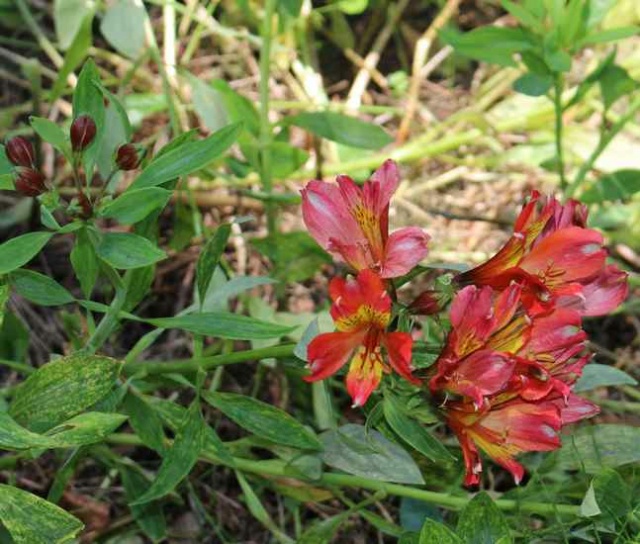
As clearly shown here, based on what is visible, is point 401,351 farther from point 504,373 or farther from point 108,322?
point 108,322

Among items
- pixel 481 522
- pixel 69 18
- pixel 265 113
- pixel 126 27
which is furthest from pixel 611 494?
pixel 69 18

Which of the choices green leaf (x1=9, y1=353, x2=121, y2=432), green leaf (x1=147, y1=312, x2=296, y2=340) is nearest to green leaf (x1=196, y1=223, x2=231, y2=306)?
green leaf (x1=147, y1=312, x2=296, y2=340)

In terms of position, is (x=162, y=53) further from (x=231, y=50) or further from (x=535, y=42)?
(x=535, y=42)

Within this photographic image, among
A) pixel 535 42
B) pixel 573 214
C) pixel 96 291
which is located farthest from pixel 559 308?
pixel 96 291

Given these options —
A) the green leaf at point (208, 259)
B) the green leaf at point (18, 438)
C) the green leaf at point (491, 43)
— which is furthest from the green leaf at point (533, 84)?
the green leaf at point (18, 438)

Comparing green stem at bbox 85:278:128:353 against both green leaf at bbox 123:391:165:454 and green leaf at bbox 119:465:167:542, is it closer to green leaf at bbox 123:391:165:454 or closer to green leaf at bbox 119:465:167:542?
green leaf at bbox 123:391:165:454

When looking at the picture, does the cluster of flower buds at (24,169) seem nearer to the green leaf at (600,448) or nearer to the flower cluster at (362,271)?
the flower cluster at (362,271)
